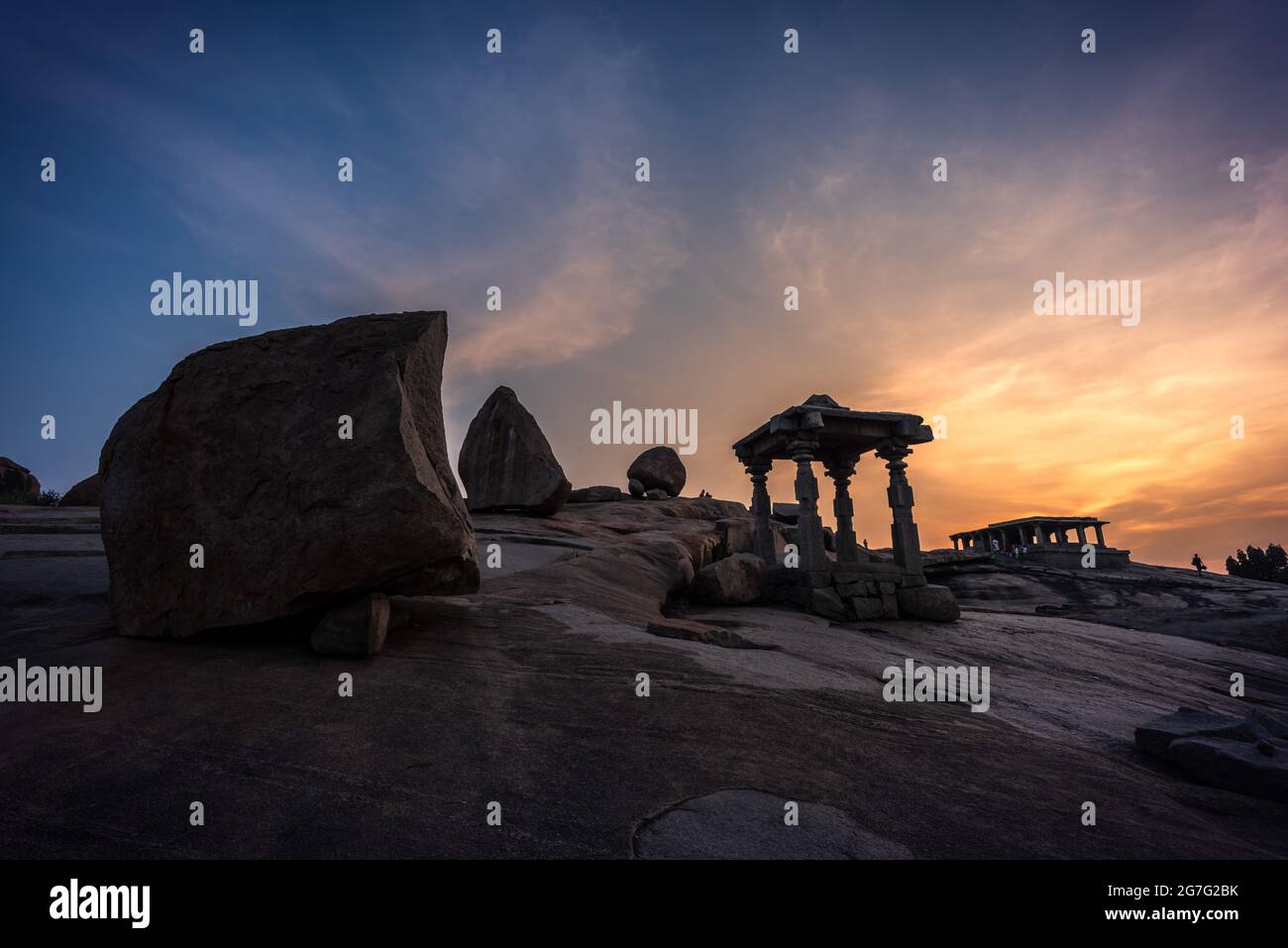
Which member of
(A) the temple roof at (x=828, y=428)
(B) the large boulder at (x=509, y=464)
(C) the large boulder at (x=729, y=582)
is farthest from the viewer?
(B) the large boulder at (x=509, y=464)

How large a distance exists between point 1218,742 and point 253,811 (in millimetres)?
7529

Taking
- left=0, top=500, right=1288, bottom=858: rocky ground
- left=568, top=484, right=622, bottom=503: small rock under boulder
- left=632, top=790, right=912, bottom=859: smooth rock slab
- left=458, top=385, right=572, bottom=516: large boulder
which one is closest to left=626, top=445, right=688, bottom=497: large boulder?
left=568, top=484, right=622, bottom=503: small rock under boulder

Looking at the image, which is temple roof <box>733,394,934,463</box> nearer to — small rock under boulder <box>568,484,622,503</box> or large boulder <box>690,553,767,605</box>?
large boulder <box>690,553,767,605</box>

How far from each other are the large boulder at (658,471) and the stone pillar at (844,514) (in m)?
15.9

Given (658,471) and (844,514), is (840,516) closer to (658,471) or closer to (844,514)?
(844,514)

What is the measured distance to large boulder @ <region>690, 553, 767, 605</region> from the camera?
45.1 feet

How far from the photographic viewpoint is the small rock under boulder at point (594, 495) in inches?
1144

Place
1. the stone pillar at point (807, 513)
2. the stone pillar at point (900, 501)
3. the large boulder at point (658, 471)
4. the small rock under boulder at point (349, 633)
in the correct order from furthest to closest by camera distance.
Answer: the large boulder at point (658, 471), the stone pillar at point (900, 501), the stone pillar at point (807, 513), the small rock under boulder at point (349, 633)

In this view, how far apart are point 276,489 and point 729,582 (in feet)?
34.0

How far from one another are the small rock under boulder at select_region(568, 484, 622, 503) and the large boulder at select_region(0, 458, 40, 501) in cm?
2471

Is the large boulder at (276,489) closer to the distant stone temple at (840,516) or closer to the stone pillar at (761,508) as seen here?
the distant stone temple at (840,516)

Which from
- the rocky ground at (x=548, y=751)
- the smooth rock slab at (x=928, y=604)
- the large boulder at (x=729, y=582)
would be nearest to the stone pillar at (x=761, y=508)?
the large boulder at (x=729, y=582)

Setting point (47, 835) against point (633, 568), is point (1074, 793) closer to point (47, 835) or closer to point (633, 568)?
point (47, 835)
